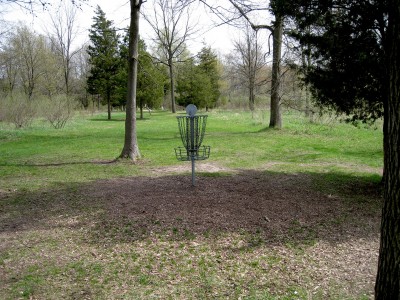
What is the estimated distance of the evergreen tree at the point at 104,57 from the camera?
31000 mm

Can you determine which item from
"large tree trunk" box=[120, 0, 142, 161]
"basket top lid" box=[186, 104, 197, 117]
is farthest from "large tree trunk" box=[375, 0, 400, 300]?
"large tree trunk" box=[120, 0, 142, 161]

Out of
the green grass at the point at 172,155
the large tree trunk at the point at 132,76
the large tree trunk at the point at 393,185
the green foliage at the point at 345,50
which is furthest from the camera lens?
the large tree trunk at the point at 132,76

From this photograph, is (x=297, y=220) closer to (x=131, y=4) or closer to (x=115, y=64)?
(x=131, y=4)

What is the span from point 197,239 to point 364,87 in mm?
4478

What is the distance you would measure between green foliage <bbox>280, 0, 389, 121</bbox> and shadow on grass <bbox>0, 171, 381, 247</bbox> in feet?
6.01

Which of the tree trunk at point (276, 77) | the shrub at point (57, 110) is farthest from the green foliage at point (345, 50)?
the shrub at point (57, 110)

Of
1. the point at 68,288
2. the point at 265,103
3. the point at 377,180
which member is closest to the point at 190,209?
the point at 68,288

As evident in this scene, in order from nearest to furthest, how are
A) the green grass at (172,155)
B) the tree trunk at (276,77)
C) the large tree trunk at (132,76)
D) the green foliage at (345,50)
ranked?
1. the green foliage at (345,50)
2. the green grass at (172,155)
3. the large tree trunk at (132,76)
4. the tree trunk at (276,77)

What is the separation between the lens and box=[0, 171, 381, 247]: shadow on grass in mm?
4855

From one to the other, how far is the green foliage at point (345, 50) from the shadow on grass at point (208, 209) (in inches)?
72.2

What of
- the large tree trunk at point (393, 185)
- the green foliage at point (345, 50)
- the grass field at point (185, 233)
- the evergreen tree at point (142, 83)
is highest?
the evergreen tree at point (142, 83)

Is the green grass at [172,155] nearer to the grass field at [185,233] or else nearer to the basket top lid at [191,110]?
the grass field at [185,233]

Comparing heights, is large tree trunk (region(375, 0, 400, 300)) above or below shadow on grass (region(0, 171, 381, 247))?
above

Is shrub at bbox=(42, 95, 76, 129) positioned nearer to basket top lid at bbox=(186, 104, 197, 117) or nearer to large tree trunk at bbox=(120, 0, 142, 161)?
large tree trunk at bbox=(120, 0, 142, 161)
